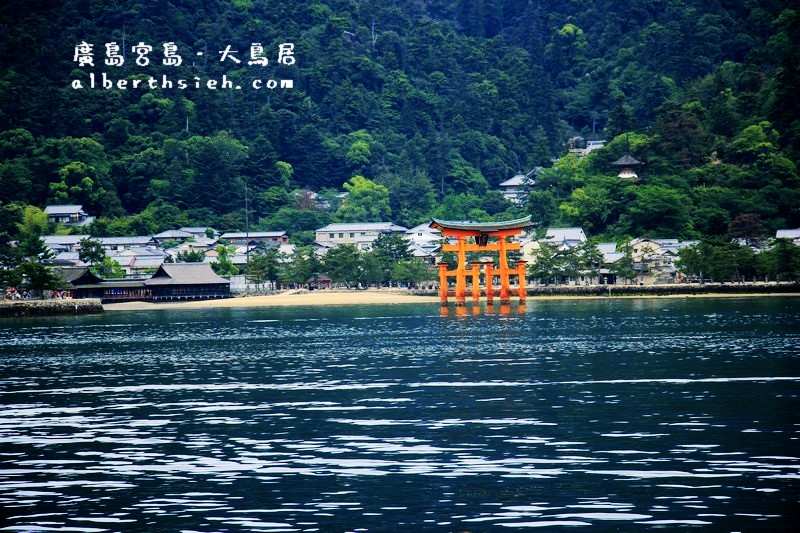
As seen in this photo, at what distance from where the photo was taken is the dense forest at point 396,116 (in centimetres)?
8412

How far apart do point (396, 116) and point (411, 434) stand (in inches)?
4197

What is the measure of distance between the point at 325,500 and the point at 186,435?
6.27 m

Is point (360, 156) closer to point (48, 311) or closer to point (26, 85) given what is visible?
point (26, 85)

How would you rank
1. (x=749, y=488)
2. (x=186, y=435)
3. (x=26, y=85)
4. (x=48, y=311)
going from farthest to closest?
(x=26, y=85) < (x=48, y=311) < (x=186, y=435) < (x=749, y=488)

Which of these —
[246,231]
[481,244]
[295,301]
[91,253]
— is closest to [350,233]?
[246,231]

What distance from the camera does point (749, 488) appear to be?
47.4 ft

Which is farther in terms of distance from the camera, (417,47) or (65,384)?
(417,47)

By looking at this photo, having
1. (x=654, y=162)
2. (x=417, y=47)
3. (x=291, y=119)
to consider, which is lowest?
(x=654, y=162)

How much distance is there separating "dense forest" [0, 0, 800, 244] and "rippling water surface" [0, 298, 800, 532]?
151 feet

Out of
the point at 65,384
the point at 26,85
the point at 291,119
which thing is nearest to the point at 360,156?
the point at 291,119

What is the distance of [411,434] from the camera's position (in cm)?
1956

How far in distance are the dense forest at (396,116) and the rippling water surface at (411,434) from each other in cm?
4597

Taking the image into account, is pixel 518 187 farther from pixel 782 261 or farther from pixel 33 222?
pixel 782 261

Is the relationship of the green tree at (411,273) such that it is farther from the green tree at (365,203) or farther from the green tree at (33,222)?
the green tree at (33,222)
